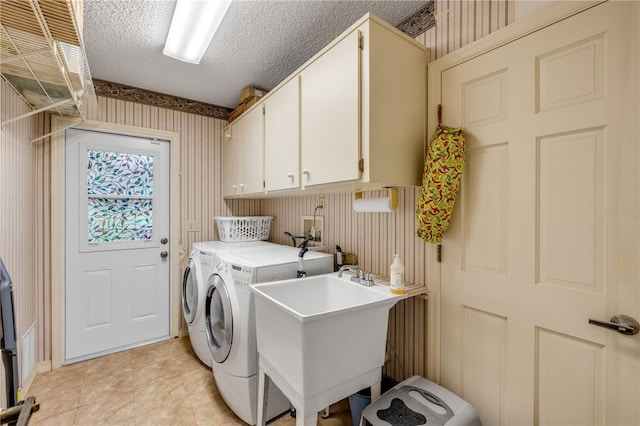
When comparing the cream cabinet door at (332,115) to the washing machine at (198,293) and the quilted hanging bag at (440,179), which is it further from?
the washing machine at (198,293)

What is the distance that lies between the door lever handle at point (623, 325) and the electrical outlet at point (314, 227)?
→ 1.72m

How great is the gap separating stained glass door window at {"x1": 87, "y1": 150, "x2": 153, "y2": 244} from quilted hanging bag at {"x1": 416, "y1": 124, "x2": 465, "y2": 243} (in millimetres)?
2601

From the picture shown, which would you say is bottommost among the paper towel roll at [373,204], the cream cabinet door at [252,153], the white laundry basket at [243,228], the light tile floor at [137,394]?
the light tile floor at [137,394]

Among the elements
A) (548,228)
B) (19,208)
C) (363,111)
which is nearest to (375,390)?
(548,228)

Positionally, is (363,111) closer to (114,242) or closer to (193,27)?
(193,27)

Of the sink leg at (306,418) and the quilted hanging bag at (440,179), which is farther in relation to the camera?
the quilted hanging bag at (440,179)

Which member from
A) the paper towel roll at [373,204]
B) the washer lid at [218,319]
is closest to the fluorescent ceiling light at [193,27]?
the paper towel roll at [373,204]

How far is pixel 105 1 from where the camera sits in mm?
1539

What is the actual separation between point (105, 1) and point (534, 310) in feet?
8.61

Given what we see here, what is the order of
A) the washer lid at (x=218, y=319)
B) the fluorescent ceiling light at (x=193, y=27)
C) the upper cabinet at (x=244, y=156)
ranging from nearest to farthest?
the fluorescent ceiling light at (x=193, y=27) → the washer lid at (x=218, y=319) → the upper cabinet at (x=244, y=156)

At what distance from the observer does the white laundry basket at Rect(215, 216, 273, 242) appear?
9.32 ft

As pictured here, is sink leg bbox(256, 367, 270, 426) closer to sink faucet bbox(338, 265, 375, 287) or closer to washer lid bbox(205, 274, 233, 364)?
washer lid bbox(205, 274, 233, 364)

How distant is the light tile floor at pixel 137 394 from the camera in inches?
69.1

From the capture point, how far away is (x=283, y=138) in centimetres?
193
